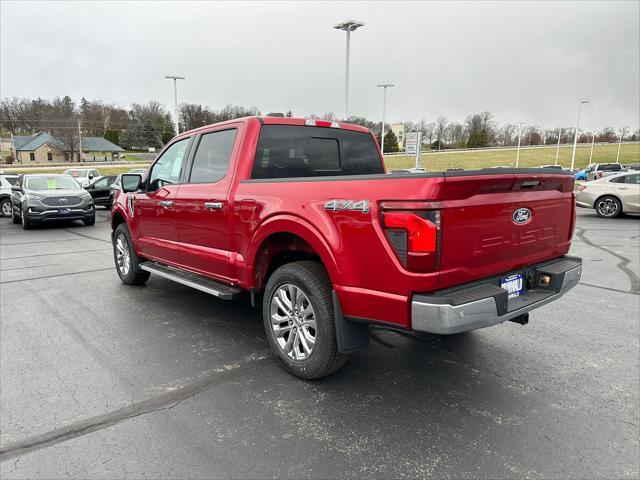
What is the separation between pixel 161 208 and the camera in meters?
5.05

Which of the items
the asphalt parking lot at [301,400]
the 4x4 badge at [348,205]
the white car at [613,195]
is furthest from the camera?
the white car at [613,195]

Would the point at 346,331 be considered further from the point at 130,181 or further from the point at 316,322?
the point at 130,181

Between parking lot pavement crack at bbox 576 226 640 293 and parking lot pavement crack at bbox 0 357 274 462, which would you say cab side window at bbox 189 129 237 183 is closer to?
parking lot pavement crack at bbox 0 357 274 462

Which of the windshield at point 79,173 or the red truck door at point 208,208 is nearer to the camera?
the red truck door at point 208,208

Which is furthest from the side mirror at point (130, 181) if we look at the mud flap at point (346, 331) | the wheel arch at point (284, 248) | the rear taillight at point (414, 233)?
the rear taillight at point (414, 233)

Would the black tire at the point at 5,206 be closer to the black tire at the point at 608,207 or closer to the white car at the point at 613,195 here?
the white car at the point at 613,195

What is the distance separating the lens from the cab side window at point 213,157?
163 inches

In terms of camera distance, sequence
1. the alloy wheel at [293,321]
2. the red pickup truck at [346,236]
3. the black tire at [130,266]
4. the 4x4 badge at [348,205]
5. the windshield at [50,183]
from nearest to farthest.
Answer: the red pickup truck at [346,236]
the 4x4 badge at [348,205]
the alloy wheel at [293,321]
the black tire at [130,266]
the windshield at [50,183]

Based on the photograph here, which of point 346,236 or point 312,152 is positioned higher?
point 312,152

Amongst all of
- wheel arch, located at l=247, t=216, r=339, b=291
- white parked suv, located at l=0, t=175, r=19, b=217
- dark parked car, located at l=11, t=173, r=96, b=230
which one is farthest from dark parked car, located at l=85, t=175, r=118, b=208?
wheel arch, located at l=247, t=216, r=339, b=291

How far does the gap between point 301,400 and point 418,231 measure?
1517 millimetres

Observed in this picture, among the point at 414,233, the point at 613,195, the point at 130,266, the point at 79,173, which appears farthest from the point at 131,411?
the point at 79,173

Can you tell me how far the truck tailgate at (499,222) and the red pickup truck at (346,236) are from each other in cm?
1

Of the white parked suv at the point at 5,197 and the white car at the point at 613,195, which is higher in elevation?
the white car at the point at 613,195
